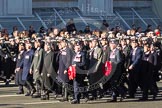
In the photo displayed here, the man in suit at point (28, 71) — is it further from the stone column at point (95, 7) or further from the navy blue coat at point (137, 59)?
the stone column at point (95, 7)

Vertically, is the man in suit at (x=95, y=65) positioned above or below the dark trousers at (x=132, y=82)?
above

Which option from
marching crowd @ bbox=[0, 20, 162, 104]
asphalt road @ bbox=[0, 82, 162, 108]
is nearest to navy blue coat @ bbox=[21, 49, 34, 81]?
marching crowd @ bbox=[0, 20, 162, 104]

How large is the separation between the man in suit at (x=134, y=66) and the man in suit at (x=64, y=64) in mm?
2042

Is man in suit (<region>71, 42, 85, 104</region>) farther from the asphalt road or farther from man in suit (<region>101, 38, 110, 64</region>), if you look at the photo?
man in suit (<region>101, 38, 110, 64</region>)

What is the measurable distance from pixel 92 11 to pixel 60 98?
718 inches

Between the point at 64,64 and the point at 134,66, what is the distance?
2.26 meters

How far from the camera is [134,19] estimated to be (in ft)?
133

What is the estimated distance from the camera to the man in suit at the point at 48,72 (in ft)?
68.1

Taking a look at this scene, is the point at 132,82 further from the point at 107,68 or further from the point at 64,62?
the point at 64,62

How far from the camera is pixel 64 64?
2031 cm

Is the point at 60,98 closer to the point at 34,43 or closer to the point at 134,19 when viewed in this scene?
the point at 34,43

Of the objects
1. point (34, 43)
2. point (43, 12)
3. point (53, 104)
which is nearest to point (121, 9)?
point (43, 12)

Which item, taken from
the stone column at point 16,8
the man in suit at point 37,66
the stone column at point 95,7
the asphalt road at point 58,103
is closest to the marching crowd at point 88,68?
the man in suit at point 37,66

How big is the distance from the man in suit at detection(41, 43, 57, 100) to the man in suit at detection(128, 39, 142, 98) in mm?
2382
